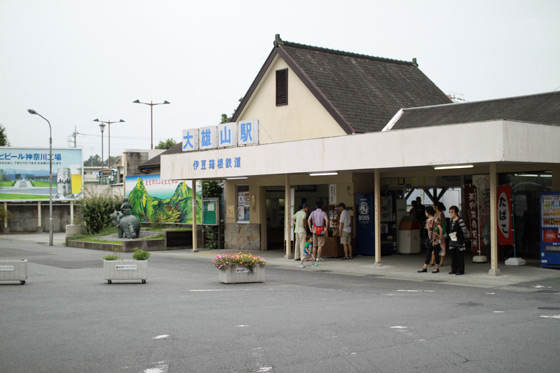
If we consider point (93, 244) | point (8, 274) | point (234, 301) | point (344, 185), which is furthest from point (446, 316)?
point (93, 244)

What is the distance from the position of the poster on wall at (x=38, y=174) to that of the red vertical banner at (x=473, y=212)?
125 feet

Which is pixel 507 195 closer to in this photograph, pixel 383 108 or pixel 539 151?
pixel 539 151

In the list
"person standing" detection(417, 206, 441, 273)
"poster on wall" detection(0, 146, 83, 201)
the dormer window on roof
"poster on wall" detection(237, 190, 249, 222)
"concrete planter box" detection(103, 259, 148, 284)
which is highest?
the dormer window on roof

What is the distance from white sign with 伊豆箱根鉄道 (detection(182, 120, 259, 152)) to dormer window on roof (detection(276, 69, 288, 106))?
3.00 m

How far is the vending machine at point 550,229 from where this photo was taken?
1745 centimetres

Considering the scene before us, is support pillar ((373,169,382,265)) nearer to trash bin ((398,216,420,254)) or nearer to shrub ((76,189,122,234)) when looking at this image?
trash bin ((398,216,420,254))

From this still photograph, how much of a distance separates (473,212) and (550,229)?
301 centimetres

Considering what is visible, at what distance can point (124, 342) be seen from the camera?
8625 millimetres

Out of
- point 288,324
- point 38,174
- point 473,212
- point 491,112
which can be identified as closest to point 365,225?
point 473,212

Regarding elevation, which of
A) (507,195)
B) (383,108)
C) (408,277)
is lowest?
(408,277)

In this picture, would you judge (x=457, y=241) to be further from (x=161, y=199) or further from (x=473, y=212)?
(x=161, y=199)

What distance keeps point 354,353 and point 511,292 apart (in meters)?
7.42

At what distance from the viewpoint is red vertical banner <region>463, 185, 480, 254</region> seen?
66.3 ft

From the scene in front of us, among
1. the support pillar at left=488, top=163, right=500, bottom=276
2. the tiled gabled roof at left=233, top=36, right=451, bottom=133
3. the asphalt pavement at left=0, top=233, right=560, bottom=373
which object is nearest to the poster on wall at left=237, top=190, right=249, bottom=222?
the tiled gabled roof at left=233, top=36, right=451, bottom=133
